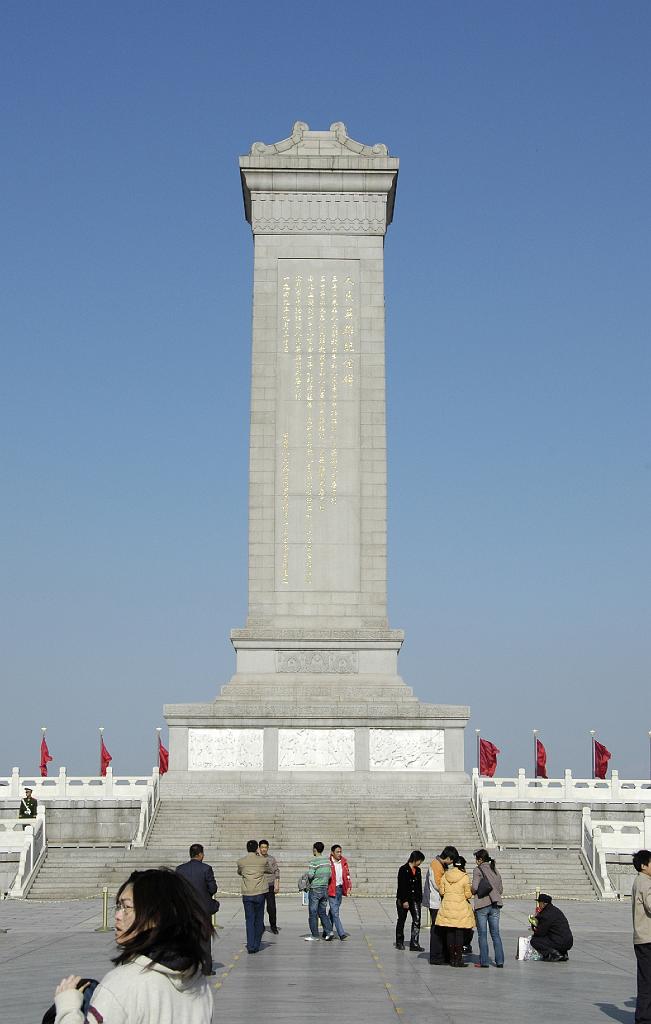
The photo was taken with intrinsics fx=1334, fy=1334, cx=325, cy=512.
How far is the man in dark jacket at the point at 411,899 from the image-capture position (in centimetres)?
1532

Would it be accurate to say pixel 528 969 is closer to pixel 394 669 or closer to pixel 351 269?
pixel 394 669

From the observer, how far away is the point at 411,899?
15.4 m

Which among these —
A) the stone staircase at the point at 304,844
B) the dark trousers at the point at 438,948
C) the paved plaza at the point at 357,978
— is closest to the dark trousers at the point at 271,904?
the paved plaza at the point at 357,978

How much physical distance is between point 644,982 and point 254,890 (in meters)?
6.46

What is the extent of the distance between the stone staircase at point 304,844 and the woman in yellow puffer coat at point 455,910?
9998mm

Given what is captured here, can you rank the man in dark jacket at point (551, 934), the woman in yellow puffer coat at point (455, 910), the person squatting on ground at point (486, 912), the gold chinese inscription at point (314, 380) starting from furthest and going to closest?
the gold chinese inscription at point (314, 380)
the man in dark jacket at point (551, 934)
the person squatting on ground at point (486, 912)
the woman in yellow puffer coat at point (455, 910)

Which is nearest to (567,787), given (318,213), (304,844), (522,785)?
(522,785)

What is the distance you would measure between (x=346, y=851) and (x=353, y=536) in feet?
32.8

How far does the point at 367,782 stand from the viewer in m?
30.9

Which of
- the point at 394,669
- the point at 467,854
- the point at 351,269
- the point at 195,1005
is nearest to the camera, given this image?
the point at 195,1005

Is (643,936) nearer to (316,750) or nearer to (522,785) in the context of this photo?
(522,785)

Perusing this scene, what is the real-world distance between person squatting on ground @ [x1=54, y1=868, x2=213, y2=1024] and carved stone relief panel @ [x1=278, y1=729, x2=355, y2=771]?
90.0ft

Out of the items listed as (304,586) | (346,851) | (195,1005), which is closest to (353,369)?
(304,586)

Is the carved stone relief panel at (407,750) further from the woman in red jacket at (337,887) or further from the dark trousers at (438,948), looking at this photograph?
the dark trousers at (438,948)
